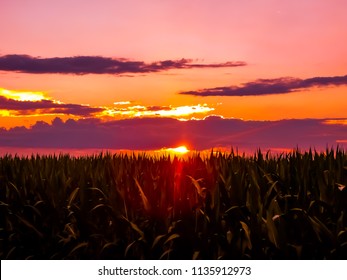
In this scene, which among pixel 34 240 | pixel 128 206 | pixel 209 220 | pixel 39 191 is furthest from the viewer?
pixel 39 191

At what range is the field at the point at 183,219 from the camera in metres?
5.25

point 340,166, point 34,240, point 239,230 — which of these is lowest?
point 34,240

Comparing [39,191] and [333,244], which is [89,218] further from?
[333,244]

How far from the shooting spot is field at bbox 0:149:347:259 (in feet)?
17.2

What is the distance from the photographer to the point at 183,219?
18.0ft

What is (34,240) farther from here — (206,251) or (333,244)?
(333,244)

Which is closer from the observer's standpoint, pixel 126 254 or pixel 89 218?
pixel 126 254

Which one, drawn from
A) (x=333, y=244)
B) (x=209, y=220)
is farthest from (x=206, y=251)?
(x=333, y=244)

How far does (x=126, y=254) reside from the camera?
220 inches

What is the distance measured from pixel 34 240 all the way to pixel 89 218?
88 centimetres

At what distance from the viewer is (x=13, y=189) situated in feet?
23.8
